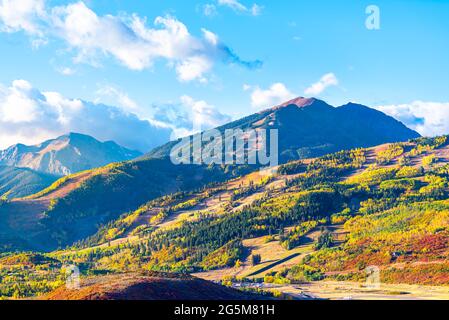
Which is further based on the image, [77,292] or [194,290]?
[194,290]

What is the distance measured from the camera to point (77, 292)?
114 m

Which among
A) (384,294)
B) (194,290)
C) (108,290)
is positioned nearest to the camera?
(108,290)
